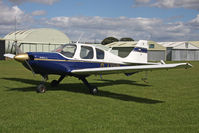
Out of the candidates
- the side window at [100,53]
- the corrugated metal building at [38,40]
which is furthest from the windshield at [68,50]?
the corrugated metal building at [38,40]

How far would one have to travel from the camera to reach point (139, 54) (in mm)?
12680

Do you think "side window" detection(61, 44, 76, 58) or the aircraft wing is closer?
the aircraft wing

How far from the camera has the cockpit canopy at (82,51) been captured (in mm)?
9852

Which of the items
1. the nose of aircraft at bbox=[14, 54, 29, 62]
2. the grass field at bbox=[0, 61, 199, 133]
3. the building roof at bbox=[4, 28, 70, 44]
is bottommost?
the grass field at bbox=[0, 61, 199, 133]

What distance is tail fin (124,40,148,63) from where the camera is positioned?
12445 millimetres

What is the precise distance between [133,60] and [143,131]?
7562 mm

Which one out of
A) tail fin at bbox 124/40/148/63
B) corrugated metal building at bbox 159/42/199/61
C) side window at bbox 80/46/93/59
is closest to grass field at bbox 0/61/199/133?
side window at bbox 80/46/93/59

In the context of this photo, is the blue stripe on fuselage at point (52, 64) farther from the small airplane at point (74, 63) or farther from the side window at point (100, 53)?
the side window at point (100, 53)

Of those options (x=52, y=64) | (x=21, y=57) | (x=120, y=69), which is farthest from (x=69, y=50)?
(x=120, y=69)

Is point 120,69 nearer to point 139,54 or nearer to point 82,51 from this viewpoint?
point 82,51

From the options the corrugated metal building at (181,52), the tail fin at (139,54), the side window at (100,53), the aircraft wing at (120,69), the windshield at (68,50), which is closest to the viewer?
the aircraft wing at (120,69)

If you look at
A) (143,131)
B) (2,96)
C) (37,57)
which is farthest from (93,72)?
(143,131)

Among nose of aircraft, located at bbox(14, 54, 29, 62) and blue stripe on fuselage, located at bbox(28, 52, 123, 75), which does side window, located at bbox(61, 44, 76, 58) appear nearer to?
blue stripe on fuselage, located at bbox(28, 52, 123, 75)

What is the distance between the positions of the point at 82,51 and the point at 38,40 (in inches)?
1626
